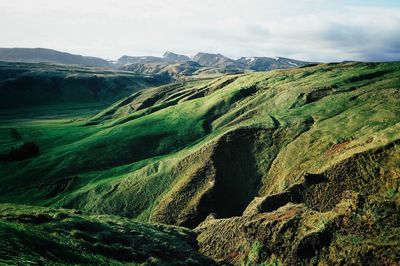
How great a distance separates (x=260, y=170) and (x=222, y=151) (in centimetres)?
884

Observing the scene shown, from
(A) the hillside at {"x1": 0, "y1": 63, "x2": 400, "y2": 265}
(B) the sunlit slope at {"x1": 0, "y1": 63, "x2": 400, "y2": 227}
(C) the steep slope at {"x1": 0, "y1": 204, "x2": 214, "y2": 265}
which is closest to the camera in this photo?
(C) the steep slope at {"x1": 0, "y1": 204, "x2": 214, "y2": 265}

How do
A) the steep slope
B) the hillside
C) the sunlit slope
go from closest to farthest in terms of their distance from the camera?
1. the steep slope
2. the hillside
3. the sunlit slope

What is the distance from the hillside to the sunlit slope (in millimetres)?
273

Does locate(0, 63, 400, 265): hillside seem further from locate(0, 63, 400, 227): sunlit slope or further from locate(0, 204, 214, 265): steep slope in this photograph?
locate(0, 204, 214, 265): steep slope

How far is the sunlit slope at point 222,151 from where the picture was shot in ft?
197

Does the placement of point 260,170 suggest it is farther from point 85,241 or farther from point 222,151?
point 85,241

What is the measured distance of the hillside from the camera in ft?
117

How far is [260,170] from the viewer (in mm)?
64875

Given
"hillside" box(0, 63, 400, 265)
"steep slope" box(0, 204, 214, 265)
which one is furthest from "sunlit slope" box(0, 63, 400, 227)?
"steep slope" box(0, 204, 214, 265)

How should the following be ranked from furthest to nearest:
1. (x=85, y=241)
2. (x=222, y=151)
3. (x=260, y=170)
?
(x=222, y=151), (x=260, y=170), (x=85, y=241)

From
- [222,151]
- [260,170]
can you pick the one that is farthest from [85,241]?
[222,151]

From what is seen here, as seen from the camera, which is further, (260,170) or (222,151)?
(222,151)

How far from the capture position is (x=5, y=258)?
20797 millimetres

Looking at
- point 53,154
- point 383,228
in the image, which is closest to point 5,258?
point 383,228
